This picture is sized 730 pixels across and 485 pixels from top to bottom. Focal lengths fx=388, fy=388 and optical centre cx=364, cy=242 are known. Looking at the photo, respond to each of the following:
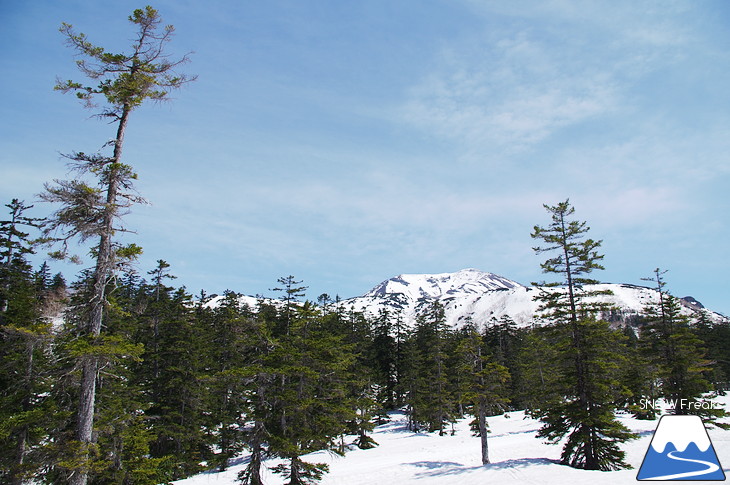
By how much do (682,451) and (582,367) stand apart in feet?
33.2

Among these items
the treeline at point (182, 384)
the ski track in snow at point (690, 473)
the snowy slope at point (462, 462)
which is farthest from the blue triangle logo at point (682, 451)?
the treeline at point (182, 384)

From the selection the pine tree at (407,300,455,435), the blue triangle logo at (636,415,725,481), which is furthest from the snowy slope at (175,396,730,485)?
the blue triangle logo at (636,415,725,481)

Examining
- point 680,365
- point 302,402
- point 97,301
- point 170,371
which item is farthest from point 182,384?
point 680,365

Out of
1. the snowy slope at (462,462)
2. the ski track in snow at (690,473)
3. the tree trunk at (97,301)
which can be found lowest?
the snowy slope at (462,462)

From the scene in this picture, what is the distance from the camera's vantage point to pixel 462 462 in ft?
83.7

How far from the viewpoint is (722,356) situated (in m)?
69.8

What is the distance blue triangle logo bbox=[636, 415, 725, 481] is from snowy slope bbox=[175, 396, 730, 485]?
8.14 feet

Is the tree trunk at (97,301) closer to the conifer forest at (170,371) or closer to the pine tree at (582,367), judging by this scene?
the conifer forest at (170,371)

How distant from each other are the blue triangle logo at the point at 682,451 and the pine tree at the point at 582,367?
8.30m

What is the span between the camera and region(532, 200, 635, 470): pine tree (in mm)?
20391

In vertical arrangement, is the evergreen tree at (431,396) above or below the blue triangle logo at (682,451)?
below

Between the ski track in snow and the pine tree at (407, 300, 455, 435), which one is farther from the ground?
the ski track in snow

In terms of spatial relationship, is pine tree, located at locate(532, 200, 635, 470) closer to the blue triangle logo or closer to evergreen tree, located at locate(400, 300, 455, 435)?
the blue triangle logo

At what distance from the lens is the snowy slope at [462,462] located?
17.5 meters
